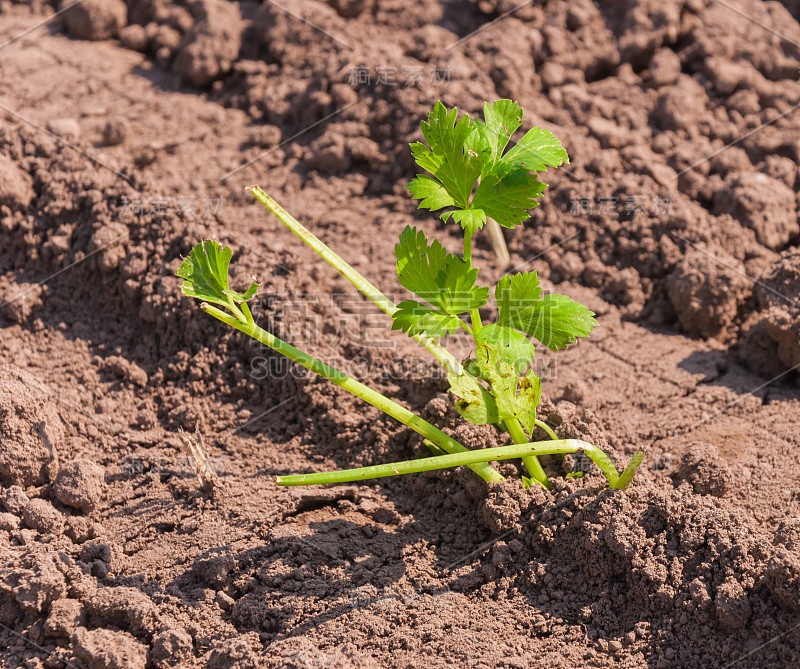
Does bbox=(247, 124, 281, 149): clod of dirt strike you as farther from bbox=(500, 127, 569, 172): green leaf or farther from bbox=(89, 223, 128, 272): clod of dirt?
A: bbox=(500, 127, 569, 172): green leaf

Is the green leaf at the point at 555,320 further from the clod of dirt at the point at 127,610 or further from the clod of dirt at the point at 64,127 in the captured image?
the clod of dirt at the point at 64,127

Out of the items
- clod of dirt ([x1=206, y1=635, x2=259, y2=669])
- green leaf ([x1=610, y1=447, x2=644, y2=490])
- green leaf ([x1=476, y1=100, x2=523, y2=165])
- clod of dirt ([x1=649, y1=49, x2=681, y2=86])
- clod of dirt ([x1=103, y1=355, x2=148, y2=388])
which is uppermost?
green leaf ([x1=476, y1=100, x2=523, y2=165])

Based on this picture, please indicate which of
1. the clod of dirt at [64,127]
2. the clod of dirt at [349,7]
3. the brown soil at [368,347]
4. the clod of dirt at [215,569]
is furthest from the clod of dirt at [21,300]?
the clod of dirt at [349,7]

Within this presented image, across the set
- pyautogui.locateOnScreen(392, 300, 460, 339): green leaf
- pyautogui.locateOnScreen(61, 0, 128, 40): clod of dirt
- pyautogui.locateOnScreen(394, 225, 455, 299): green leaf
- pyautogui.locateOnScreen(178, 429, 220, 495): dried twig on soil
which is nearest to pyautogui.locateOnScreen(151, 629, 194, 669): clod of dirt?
pyautogui.locateOnScreen(178, 429, 220, 495): dried twig on soil

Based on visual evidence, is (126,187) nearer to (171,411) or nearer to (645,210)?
(171,411)

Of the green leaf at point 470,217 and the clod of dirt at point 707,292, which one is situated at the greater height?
the green leaf at point 470,217

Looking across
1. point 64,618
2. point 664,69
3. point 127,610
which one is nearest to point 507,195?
point 127,610

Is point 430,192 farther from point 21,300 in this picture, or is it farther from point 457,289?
point 21,300
